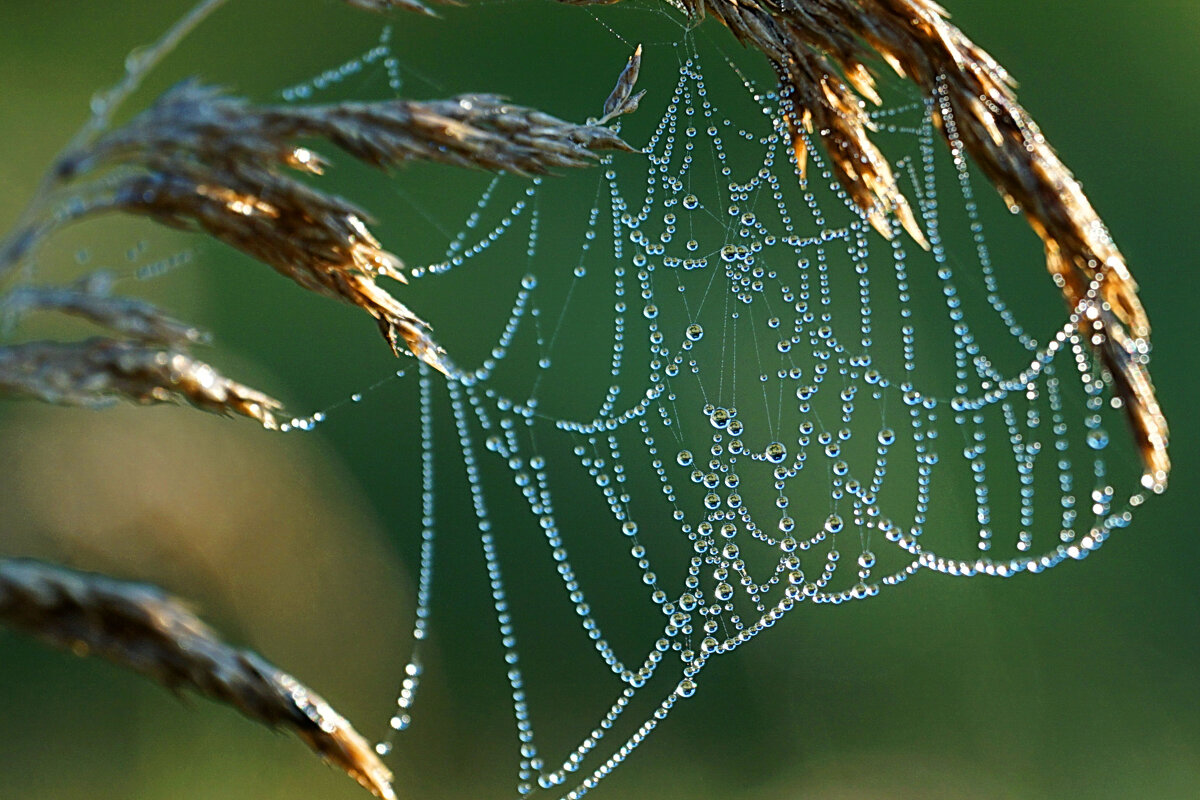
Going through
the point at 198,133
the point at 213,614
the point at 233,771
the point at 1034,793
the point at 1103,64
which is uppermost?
the point at 1103,64

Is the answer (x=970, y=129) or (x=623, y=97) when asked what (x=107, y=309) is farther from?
(x=970, y=129)

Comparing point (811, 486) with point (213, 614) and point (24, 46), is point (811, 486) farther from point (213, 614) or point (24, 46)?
point (24, 46)

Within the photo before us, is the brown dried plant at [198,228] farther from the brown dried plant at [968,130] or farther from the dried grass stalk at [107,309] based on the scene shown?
the brown dried plant at [968,130]

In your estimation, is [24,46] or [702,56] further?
[702,56]

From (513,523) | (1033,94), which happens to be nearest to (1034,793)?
(513,523)

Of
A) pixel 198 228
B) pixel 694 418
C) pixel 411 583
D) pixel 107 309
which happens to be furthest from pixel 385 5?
pixel 411 583

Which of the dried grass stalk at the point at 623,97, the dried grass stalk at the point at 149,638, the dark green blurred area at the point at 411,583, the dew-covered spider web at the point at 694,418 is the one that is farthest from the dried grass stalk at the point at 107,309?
the dew-covered spider web at the point at 694,418

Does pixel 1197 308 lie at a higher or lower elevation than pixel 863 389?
higher
